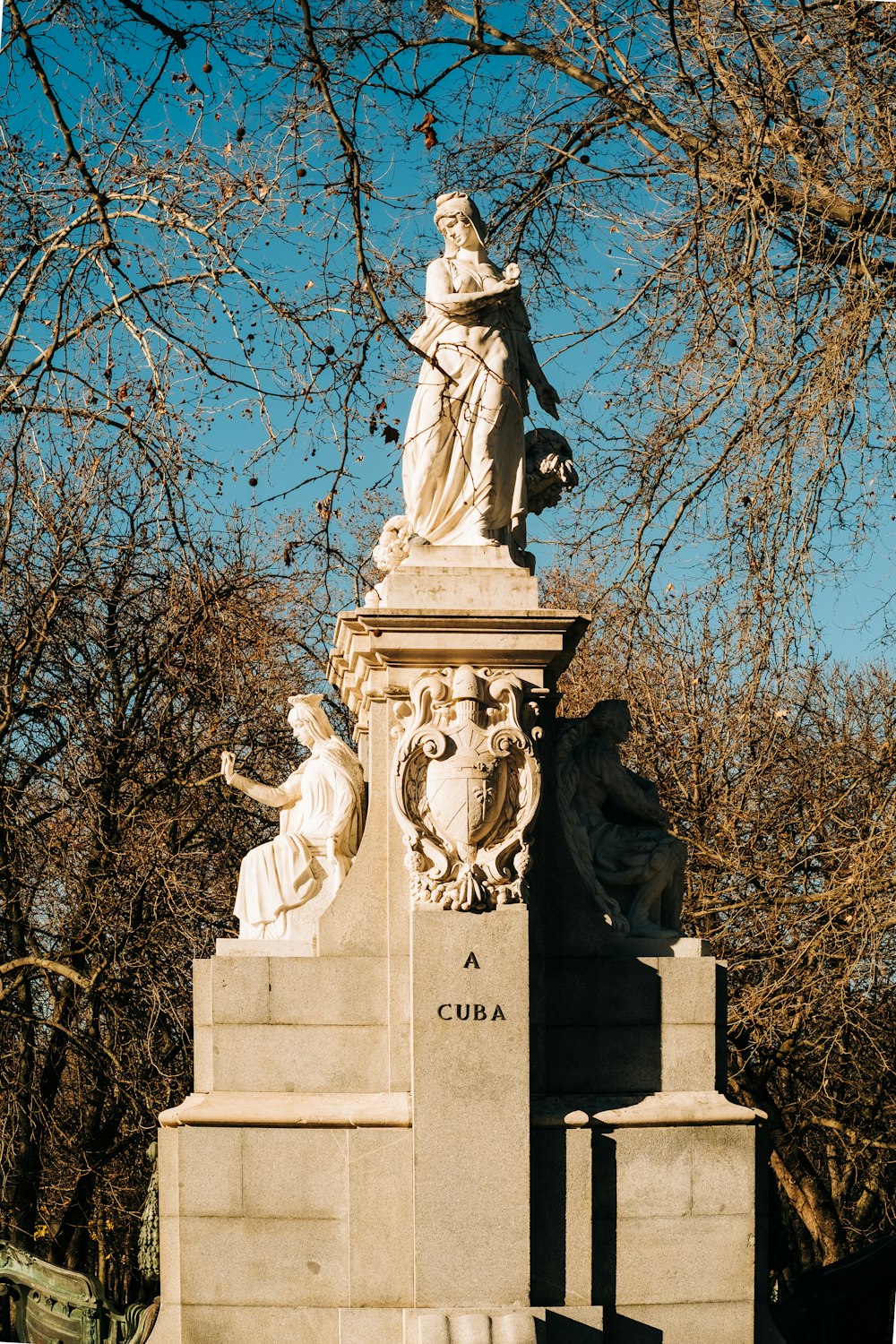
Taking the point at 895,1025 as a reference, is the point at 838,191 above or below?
above

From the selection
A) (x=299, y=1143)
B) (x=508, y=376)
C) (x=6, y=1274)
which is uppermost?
(x=508, y=376)

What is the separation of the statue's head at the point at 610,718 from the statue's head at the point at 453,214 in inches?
90.3

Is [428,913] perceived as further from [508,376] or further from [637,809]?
[508,376]

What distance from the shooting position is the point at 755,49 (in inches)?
386

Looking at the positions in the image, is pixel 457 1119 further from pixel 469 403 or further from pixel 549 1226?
pixel 469 403

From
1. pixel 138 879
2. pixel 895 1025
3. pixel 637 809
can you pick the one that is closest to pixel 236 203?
pixel 637 809

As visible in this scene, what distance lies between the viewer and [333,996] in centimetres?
960

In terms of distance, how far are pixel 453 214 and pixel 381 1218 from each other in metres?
4.66

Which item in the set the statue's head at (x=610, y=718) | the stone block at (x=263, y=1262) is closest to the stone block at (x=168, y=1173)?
the stone block at (x=263, y=1262)

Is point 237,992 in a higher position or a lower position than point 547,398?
lower

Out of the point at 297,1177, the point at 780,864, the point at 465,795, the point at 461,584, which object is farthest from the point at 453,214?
the point at 780,864

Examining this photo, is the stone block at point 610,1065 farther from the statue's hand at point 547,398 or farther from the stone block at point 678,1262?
the statue's hand at point 547,398

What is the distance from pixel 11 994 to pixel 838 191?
10.5 meters

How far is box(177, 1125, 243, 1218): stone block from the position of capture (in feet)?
30.7
